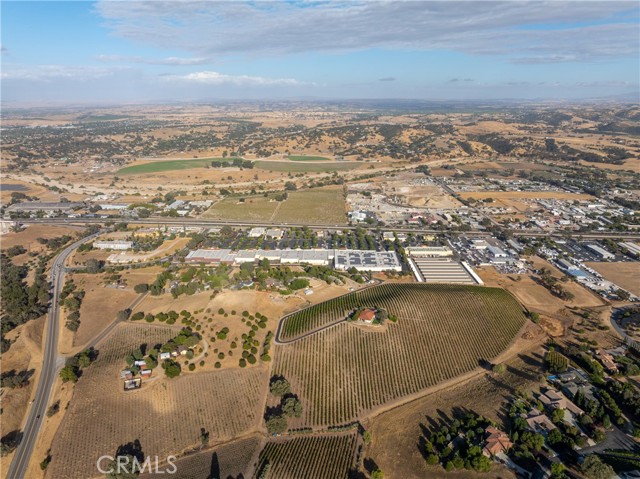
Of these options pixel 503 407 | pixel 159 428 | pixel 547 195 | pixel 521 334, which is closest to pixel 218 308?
pixel 159 428

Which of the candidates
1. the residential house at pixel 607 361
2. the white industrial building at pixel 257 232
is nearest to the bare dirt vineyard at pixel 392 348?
the residential house at pixel 607 361

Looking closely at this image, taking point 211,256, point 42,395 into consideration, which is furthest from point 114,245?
point 42,395

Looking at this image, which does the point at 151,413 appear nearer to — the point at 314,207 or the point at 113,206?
the point at 314,207

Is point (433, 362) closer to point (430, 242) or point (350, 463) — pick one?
point (350, 463)

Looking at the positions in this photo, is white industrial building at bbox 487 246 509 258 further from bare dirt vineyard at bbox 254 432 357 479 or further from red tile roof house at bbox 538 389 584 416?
bare dirt vineyard at bbox 254 432 357 479

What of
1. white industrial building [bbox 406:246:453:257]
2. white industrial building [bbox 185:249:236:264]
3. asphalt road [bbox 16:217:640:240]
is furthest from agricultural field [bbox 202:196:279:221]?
white industrial building [bbox 406:246:453:257]

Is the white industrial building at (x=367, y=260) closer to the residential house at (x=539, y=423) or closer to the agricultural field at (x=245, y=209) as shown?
the agricultural field at (x=245, y=209)

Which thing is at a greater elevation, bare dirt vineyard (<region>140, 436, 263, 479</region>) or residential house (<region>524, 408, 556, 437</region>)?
residential house (<region>524, 408, 556, 437</region>)
